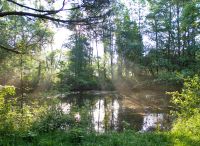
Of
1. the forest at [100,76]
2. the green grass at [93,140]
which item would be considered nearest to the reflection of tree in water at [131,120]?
the forest at [100,76]

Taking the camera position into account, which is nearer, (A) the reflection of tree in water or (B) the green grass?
(B) the green grass

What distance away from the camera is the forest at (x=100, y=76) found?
7658 millimetres

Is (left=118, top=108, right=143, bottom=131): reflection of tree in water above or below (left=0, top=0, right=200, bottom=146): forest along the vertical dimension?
below

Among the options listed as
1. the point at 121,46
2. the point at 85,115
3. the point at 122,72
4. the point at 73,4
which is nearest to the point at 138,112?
the point at 85,115

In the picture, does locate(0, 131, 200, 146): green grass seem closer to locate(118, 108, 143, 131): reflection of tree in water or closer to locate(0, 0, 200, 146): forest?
locate(0, 0, 200, 146): forest

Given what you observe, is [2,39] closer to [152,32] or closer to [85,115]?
[85,115]

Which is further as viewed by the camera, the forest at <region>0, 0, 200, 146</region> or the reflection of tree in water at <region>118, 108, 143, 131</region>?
the reflection of tree in water at <region>118, 108, 143, 131</region>

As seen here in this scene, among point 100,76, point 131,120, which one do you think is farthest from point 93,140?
point 100,76

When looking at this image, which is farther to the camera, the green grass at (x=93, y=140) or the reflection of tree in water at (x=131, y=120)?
the reflection of tree in water at (x=131, y=120)

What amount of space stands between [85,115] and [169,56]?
32501 millimetres

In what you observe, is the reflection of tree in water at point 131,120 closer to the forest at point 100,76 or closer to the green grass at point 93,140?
the forest at point 100,76

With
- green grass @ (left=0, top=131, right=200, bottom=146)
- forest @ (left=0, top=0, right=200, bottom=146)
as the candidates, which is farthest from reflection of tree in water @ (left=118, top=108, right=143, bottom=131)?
green grass @ (left=0, top=131, right=200, bottom=146)

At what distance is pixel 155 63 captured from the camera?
3875cm

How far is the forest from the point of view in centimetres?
766
